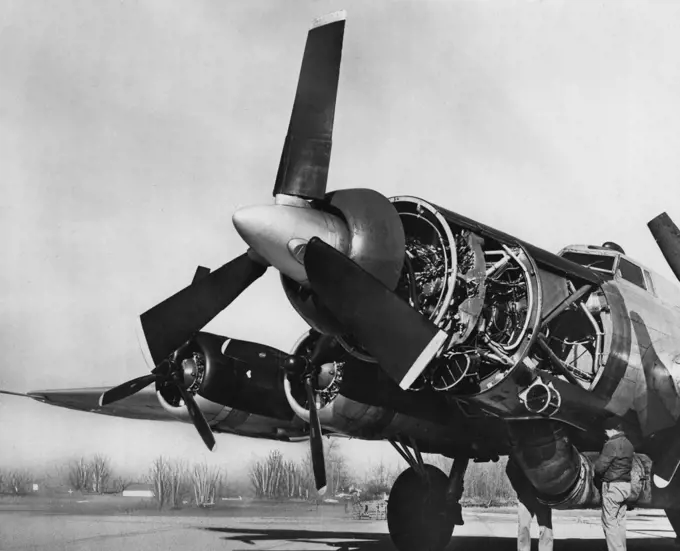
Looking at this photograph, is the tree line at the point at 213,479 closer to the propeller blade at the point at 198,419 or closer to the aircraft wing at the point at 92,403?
the aircraft wing at the point at 92,403

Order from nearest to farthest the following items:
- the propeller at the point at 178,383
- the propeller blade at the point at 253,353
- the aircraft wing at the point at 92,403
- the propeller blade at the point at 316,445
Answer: the propeller blade at the point at 316,445
the propeller at the point at 178,383
the propeller blade at the point at 253,353
the aircraft wing at the point at 92,403

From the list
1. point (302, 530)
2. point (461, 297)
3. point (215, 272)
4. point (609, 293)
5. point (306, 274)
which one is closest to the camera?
point (306, 274)

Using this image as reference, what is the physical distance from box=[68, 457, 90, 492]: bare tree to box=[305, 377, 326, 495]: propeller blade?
8.97 meters

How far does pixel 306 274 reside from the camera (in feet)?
23.2

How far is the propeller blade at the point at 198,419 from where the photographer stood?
33.9 ft

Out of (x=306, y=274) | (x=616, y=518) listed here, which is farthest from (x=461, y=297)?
(x=616, y=518)

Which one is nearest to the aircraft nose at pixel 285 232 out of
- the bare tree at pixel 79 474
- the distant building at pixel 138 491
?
the bare tree at pixel 79 474

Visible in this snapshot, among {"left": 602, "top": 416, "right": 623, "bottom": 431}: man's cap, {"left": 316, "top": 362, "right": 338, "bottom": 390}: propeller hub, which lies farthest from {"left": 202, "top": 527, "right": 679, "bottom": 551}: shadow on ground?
{"left": 602, "top": 416, "right": 623, "bottom": 431}: man's cap

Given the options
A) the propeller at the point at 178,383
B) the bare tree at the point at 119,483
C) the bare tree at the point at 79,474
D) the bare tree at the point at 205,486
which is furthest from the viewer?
the bare tree at the point at 205,486

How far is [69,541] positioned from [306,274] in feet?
24.4

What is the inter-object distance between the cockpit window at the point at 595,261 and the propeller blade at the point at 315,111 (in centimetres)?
Answer: 460

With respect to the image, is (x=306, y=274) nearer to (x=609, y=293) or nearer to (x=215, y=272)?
(x=215, y=272)

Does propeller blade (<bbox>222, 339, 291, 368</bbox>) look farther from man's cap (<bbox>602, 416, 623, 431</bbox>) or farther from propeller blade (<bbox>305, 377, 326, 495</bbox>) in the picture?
man's cap (<bbox>602, 416, 623, 431</bbox>)

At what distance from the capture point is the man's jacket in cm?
900
